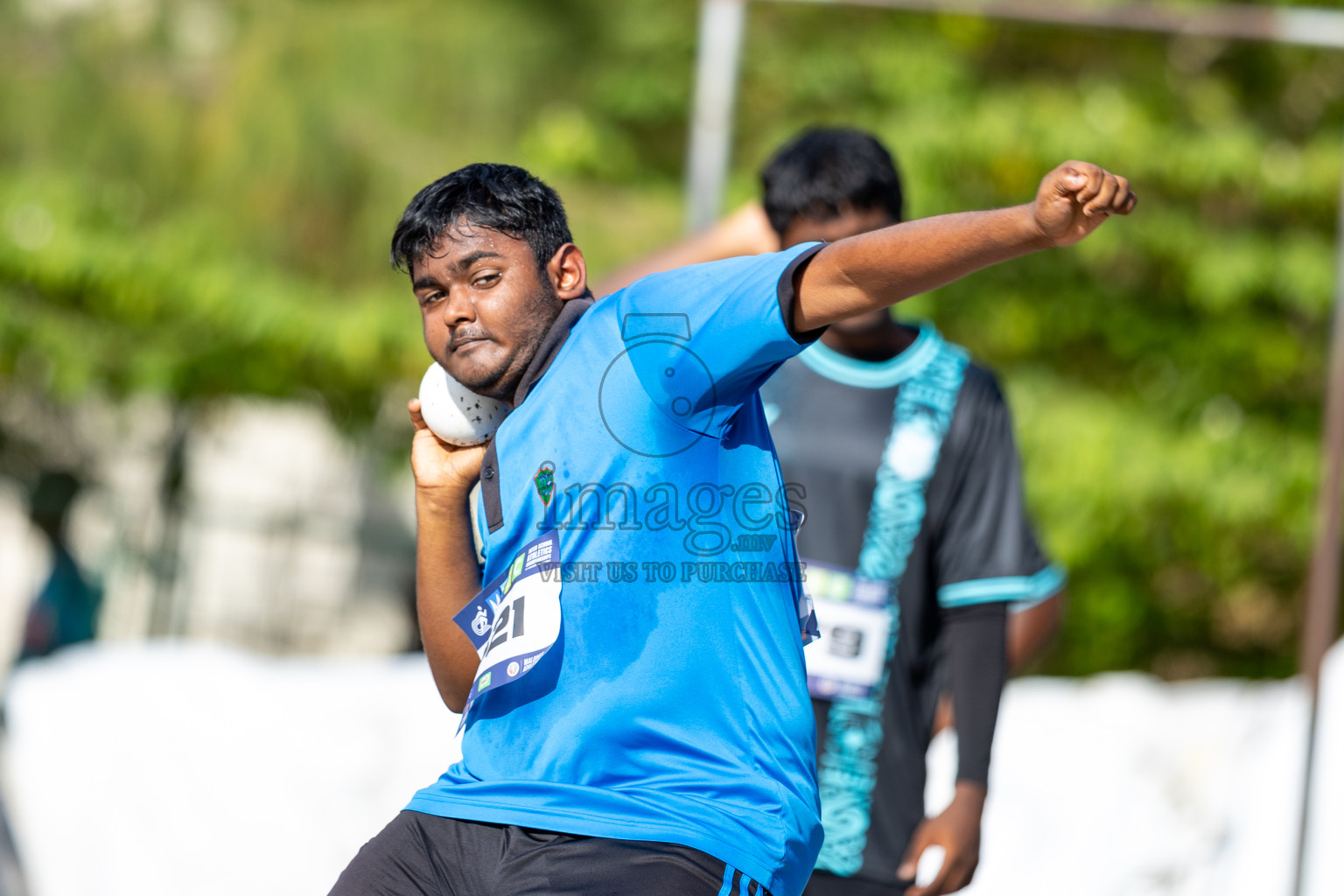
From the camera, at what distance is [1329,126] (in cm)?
641

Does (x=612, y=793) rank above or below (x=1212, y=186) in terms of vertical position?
below

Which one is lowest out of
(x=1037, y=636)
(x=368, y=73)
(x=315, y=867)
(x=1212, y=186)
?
(x=315, y=867)

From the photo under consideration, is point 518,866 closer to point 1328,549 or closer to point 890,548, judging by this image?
point 890,548

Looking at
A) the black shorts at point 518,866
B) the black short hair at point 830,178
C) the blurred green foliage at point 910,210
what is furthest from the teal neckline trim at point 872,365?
the blurred green foliage at point 910,210

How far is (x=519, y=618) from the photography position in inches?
56.1

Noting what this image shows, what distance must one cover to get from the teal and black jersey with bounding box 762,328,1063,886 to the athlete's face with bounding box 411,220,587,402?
0.82 metres

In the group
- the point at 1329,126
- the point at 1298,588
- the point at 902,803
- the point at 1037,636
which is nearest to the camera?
the point at 902,803

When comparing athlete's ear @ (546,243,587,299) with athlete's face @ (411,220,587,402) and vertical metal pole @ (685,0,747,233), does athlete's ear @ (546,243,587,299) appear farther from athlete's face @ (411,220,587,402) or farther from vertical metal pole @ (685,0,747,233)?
vertical metal pole @ (685,0,747,233)

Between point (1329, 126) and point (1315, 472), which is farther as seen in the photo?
point (1329, 126)

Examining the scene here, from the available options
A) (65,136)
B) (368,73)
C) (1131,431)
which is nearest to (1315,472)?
(1131,431)

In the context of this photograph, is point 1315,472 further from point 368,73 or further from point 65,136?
point 65,136

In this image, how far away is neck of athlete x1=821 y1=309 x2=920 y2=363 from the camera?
2260 millimetres

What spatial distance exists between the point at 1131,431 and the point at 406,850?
5.19 m

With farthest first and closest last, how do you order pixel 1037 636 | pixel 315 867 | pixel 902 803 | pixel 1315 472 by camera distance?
pixel 1315 472 → pixel 315 867 → pixel 1037 636 → pixel 902 803
